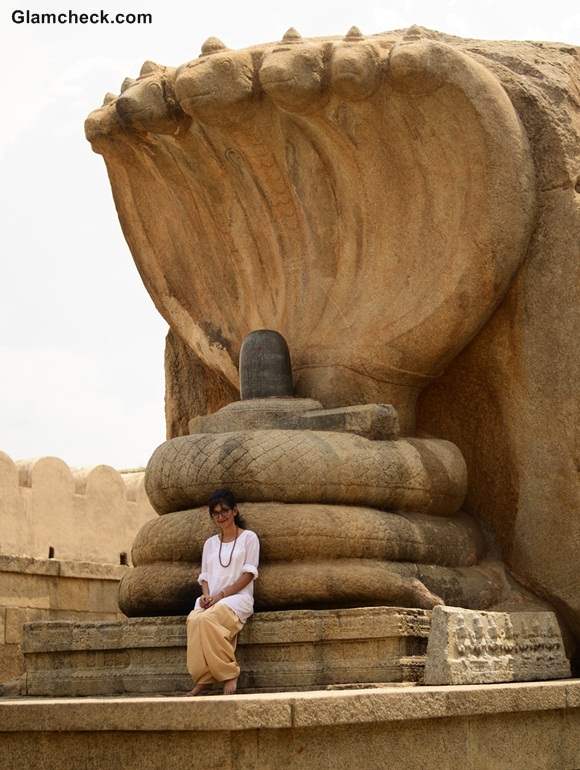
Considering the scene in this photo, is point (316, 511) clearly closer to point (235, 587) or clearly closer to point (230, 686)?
point (235, 587)

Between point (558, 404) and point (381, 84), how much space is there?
6.58 ft

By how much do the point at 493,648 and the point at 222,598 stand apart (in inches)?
53.4

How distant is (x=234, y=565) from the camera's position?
295 inches

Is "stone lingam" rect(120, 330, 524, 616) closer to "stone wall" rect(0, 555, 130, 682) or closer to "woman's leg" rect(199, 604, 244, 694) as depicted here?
"woman's leg" rect(199, 604, 244, 694)

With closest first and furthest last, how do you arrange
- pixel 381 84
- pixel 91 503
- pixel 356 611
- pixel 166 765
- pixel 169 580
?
pixel 166 765, pixel 356 611, pixel 169 580, pixel 381 84, pixel 91 503

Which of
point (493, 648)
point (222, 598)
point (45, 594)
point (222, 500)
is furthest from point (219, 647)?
point (45, 594)

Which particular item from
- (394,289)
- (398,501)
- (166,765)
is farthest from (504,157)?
(166,765)

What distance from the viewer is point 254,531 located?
775 centimetres

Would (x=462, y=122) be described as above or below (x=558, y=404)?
above

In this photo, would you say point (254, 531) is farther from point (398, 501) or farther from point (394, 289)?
point (394, 289)

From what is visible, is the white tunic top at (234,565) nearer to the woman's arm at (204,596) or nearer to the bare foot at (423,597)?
the woman's arm at (204,596)

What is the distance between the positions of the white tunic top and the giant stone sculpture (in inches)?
27.3

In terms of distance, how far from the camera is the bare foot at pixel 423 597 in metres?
7.77

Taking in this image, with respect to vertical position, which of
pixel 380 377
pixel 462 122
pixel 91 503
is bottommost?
pixel 91 503
